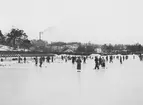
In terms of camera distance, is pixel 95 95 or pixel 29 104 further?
pixel 95 95

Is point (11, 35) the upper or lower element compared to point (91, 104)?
upper

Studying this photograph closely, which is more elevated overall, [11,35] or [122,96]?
[11,35]

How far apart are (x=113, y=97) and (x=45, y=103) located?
266 cm

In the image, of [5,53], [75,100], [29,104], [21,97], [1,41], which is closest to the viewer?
[29,104]

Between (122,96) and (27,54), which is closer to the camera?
(122,96)

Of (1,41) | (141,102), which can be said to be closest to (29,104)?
(141,102)

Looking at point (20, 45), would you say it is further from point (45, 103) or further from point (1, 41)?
point (45, 103)

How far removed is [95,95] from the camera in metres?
10.1

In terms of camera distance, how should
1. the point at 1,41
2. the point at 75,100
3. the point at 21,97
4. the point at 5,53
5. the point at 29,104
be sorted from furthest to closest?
the point at 1,41 → the point at 5,53 → the point at 21,97 → the point at 75,100 → the point at 29,104

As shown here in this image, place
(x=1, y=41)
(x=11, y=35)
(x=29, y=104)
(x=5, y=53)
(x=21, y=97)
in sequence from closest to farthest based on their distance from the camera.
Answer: (x=29, y=104) → (x=21, y=97) → (x=5, y=53) → (x=11, y=35) → (x=1, y=41)

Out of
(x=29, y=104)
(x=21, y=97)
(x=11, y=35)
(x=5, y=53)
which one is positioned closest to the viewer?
(x=29, y=104)

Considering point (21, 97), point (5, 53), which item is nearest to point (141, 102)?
point (21, 97)

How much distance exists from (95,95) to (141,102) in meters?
2.04

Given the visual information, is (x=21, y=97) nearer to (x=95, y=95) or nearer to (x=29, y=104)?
(x=29, y=104)
